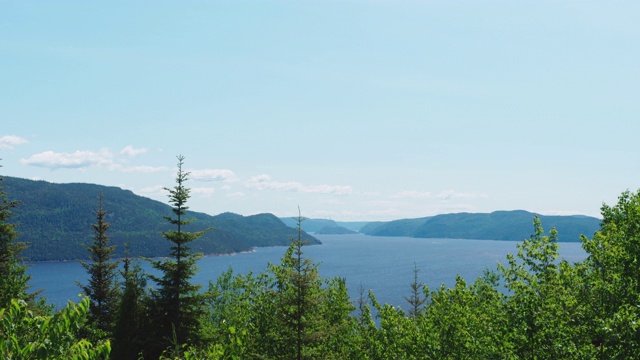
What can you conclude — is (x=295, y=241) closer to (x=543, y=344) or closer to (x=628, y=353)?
(x=543, y=344)

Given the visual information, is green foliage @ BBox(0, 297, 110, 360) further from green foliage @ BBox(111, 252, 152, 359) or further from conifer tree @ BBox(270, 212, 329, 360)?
green foliage @ BBox(111, 252, 152, 359)

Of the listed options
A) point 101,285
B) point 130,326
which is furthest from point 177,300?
point 101,285

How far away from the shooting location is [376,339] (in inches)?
1117

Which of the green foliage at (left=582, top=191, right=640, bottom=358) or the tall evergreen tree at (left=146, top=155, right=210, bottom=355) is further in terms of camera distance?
the tall evergreen tree at (left=146, top=155, right=210, bottom=355)

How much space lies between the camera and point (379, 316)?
1134 inches

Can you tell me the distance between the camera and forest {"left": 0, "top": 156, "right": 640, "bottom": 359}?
421 inches

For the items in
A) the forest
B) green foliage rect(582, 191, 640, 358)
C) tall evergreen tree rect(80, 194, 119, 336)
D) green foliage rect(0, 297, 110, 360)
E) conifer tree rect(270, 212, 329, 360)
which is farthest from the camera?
tall evergreen tree rect(80, 194, 119, 336)

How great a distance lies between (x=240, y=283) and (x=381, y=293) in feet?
405

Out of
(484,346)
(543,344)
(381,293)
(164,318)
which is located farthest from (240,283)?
(381,293)

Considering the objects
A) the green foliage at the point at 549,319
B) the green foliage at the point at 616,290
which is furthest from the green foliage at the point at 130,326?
the green foliage at the point at 616,290

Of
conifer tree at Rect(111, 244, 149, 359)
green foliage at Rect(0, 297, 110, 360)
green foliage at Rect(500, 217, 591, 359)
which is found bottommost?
conifer tree at Rect(111, 244, 149, 359)

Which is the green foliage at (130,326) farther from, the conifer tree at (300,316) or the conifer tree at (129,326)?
the conifer tree at (300,316)

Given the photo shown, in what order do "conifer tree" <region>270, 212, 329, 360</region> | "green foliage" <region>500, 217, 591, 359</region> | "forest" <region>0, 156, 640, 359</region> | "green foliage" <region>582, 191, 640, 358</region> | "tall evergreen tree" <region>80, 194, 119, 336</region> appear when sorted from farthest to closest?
"tall evergreen tree" <region>80, 194, 119, 336</region> < "conifer tree" <region>270, 212, 329, 360</region> < "green foliage" <region>500, 217, 591, 359</region> < "green foliage" <region>582, 191, 640, 358</region> < "forest" <region>0, 156, 640, 359</region>

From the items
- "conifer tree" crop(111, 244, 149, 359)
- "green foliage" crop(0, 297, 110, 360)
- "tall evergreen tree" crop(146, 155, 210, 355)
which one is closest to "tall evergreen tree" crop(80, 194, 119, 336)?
"conifer tree" crop(111, 244, 149, 359)
